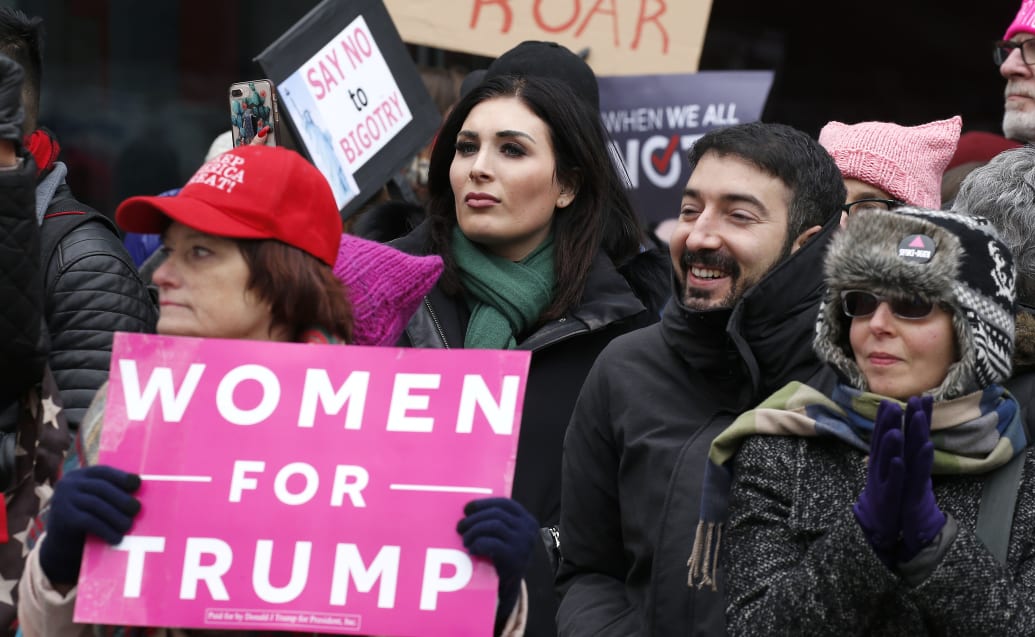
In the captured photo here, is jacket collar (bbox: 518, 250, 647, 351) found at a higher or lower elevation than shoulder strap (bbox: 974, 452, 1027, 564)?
higher

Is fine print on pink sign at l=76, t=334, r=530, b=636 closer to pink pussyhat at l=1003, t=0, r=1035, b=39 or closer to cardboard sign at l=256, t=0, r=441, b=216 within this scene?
cardboard sign at l=256, t=0, r=441, b=216

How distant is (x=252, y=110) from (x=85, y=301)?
0.83m

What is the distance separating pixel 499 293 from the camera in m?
4.11

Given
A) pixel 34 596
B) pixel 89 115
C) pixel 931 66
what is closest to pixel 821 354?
pixel 34 596

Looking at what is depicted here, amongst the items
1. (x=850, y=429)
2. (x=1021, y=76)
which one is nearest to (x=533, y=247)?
(x=1021, y=76)

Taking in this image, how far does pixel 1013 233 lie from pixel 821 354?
775 millimetres

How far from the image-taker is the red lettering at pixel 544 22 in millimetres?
6066

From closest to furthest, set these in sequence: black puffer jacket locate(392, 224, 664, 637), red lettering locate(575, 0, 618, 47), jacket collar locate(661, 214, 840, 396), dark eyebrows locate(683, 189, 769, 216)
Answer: jacket collar locate(661, 214, 840, 396)
dark eyebrows locate(683, 189, 769, 216)
black puffer jacket locate(392, 224, 664, 637)
red lettering locate(575, 0, 618, 47)

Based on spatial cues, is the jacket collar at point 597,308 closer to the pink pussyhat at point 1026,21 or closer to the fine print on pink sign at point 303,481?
the fine print on pink sign at point 303,481

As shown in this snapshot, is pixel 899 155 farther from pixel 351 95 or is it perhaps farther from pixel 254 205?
pixel 254 205

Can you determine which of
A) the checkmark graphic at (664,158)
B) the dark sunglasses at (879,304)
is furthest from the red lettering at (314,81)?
the dark sunglasses at (879,304)

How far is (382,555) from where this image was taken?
265cm

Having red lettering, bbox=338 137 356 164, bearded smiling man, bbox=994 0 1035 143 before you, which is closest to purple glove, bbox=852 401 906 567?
bearded smiling man, bbox=994 0 1035 143

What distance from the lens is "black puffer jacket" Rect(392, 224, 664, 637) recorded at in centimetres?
396
